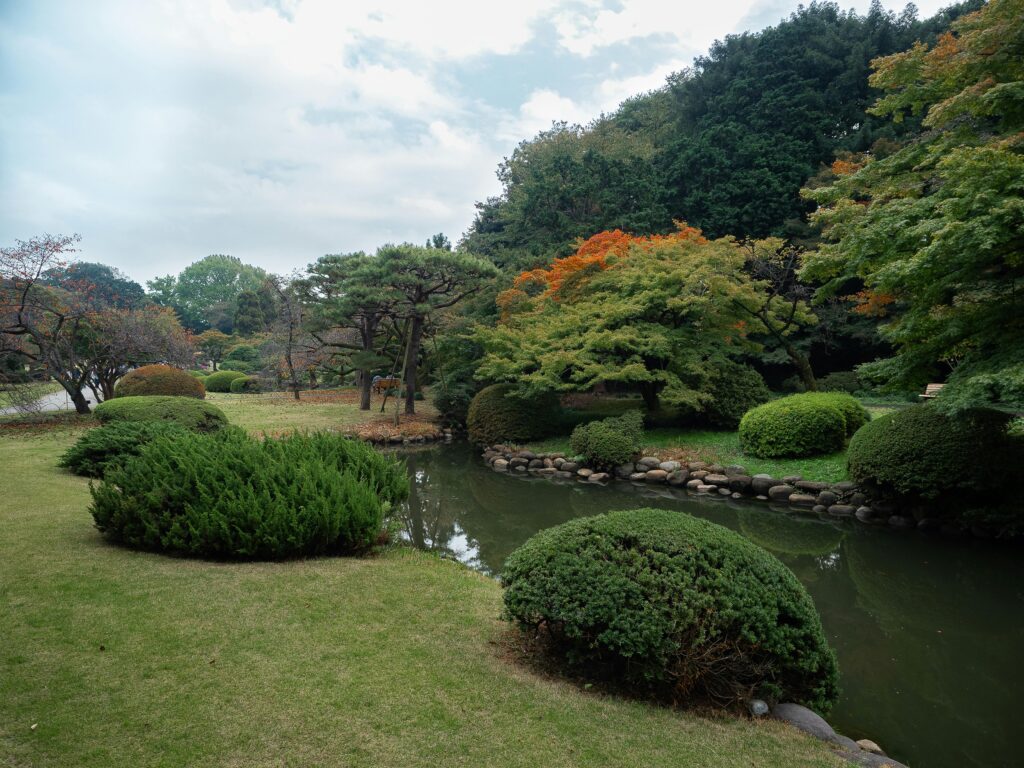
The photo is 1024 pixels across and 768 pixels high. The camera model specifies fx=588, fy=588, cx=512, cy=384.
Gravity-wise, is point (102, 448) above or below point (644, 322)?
below

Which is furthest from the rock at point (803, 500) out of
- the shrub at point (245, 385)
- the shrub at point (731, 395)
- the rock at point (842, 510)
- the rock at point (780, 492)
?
the shrub at point (245, 385)

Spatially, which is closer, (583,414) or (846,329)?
(583,414)

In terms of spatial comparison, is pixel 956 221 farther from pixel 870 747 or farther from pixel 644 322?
pixel 644 322

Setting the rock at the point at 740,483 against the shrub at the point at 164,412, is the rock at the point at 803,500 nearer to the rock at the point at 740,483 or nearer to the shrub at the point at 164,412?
the rock at the point at 740,483

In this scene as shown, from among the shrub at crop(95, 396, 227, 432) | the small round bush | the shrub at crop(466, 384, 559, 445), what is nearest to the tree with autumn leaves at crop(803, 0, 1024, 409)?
the small round bush

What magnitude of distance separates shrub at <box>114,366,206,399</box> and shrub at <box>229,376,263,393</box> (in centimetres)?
1083

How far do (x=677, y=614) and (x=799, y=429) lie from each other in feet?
27.3

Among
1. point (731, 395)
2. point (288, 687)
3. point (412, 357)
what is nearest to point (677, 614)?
point (288, 687)

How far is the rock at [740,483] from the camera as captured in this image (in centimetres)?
987

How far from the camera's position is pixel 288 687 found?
2.76m

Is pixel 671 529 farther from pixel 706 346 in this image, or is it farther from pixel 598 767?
pixel 706 346

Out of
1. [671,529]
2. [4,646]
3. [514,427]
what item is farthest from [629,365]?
[4,646]

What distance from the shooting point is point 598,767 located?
92.4 inches

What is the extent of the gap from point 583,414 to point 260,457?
432 inches
